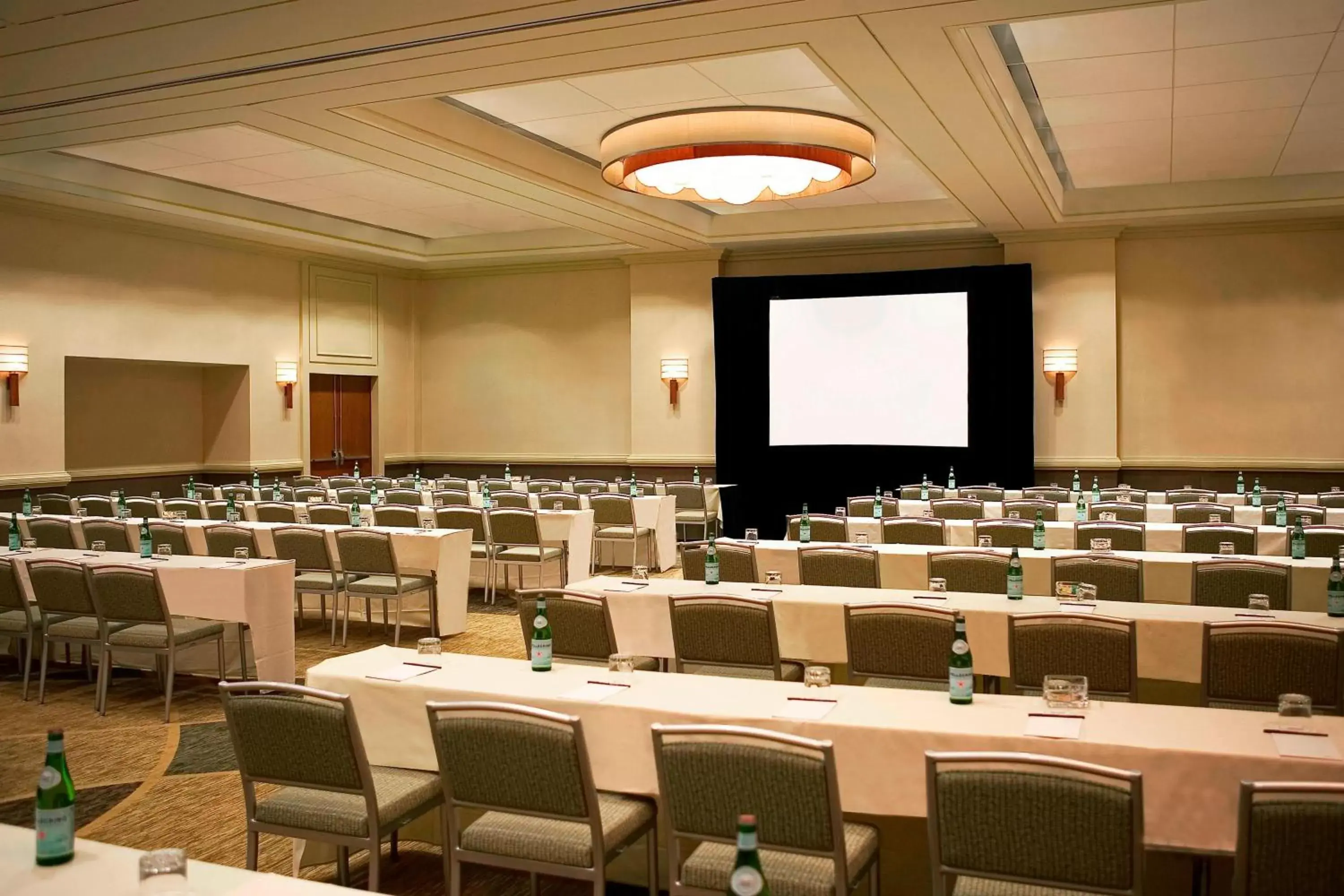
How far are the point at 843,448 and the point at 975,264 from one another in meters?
2.95

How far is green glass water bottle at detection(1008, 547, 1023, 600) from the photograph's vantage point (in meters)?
5.64

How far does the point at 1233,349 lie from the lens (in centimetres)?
1392

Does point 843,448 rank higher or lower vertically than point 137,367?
lower

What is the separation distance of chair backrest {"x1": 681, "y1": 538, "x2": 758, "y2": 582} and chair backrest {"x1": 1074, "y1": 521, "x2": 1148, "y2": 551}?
2.59 metres

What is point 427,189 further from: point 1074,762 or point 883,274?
point 1074,762

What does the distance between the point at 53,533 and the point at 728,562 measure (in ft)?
18.3

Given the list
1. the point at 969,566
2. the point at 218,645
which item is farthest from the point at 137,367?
the point at 969,566

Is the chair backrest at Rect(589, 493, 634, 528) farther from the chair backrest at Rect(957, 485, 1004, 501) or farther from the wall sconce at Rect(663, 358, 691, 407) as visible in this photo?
the wall sconce at Rect(663, 358, 691, 407)

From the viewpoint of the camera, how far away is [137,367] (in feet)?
47.9

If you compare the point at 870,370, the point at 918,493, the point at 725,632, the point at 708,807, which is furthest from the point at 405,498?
the point at 708,807

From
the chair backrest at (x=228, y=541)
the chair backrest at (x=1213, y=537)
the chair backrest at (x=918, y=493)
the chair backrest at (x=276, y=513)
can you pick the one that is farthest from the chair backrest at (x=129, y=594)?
the chair backrest at (x=918, y=493)

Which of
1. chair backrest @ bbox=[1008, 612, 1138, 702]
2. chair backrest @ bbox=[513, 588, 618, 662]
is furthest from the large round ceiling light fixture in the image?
chair backrest @ bbox=[1008, 612, 1138, 702]

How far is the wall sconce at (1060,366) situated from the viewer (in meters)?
14.0

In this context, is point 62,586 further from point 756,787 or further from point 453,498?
point 453,498
